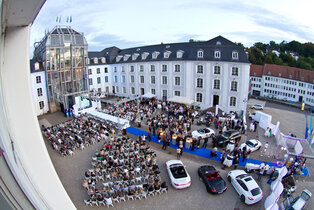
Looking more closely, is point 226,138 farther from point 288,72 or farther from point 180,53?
point 288,72

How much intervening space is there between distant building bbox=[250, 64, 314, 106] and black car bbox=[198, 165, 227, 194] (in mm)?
45050

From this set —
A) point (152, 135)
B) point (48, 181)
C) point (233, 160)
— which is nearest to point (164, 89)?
point (152, 135)

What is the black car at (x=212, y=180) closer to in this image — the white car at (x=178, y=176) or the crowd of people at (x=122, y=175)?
the white car at (x=178, y=176)

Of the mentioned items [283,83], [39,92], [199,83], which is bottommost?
[283,83]

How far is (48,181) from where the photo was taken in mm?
3402

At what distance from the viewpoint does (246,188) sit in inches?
412

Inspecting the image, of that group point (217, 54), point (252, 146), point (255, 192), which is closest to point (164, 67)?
point (217, 54)

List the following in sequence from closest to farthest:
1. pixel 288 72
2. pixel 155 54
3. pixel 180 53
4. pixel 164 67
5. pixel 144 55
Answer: pixel 180 53
pixel 164 67
pixel 155 54
pixel 144 55
pixel 288 72

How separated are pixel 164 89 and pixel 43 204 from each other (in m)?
28.6

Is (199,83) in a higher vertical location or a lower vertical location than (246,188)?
higher

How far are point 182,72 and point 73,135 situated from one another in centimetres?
1784

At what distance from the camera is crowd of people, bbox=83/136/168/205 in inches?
417

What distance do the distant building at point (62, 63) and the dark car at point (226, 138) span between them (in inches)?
805

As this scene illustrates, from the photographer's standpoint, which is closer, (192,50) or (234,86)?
(234,86)
